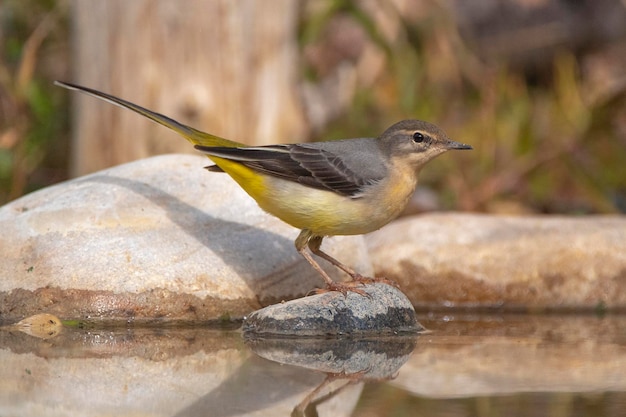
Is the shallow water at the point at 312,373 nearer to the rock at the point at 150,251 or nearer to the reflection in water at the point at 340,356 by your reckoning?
the reflection in water at the point at 340,356

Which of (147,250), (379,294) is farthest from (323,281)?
(147,250)

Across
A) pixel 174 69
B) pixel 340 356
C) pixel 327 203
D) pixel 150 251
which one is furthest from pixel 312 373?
pixel 174 69

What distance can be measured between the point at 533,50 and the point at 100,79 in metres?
7.35

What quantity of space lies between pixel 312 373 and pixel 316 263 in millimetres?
1580

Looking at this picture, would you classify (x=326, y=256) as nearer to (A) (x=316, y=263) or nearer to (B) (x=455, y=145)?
(A) (x=316, y=263)

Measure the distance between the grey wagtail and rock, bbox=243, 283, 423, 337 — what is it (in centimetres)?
13

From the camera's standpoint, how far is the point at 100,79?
31.8 ft

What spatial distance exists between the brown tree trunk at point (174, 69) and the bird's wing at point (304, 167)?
124 inches

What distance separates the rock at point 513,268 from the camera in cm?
784

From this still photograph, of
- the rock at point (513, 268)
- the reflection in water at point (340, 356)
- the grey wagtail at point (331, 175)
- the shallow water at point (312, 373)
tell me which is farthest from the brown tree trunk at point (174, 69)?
the reflection in water at point (340, 356)

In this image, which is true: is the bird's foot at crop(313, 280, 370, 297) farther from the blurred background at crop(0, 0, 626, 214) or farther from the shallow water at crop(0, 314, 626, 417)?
the blurred background at crop(0, 0, 626, 214)

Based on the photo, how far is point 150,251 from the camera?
672 centimetres

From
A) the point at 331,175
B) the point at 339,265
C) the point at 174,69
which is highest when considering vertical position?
the point at 174,69

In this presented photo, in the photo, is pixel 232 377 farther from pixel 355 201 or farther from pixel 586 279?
pixel 586 279
